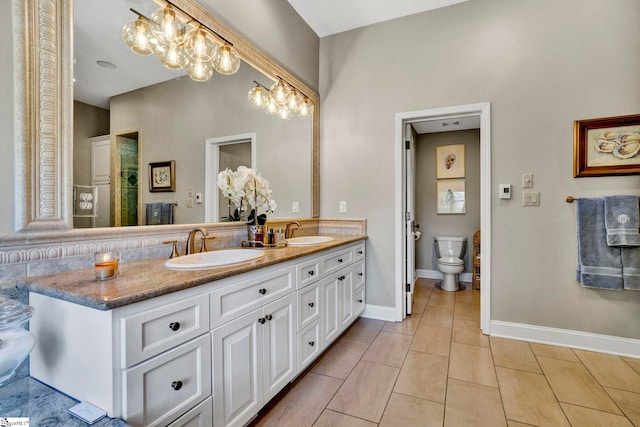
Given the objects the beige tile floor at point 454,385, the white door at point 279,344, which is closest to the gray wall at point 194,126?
the white door at point 279,344

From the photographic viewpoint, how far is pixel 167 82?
1730 millimetres

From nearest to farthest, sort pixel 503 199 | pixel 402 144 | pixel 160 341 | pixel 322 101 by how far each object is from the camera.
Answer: pixel 160 341 < pixel 503 199 < pixel 402 144 < pixel 322 101

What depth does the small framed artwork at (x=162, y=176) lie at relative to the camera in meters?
1.66

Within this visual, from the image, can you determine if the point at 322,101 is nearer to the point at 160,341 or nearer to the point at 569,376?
the point at 160,341

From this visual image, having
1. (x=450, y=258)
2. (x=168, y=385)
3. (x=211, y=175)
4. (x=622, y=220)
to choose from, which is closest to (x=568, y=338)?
(x=622, y=220)

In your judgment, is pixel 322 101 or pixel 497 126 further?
pixel 322 101

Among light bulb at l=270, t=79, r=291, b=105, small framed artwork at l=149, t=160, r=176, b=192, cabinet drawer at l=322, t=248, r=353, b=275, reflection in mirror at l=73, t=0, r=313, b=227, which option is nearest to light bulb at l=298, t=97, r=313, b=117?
light bulb at l=270, t=79, r=291, b=105

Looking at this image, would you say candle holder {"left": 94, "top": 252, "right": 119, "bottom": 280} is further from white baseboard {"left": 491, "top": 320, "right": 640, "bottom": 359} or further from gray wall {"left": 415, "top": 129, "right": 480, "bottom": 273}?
gray wall {"left": 415, "top": 129, "right": 480, "bottom": 273}

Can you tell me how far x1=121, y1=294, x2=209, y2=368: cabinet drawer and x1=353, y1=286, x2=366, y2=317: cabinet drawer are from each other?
5.70 feet

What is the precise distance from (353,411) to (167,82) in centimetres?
208

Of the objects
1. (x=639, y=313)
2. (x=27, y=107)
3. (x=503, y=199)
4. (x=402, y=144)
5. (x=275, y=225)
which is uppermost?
(x=402, y=144)

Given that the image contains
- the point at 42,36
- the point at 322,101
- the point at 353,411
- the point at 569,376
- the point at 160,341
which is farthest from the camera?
the point at 322,101

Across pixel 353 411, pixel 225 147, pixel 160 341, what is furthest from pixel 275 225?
pixel 160 341

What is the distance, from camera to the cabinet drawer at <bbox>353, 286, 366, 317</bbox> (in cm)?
273
